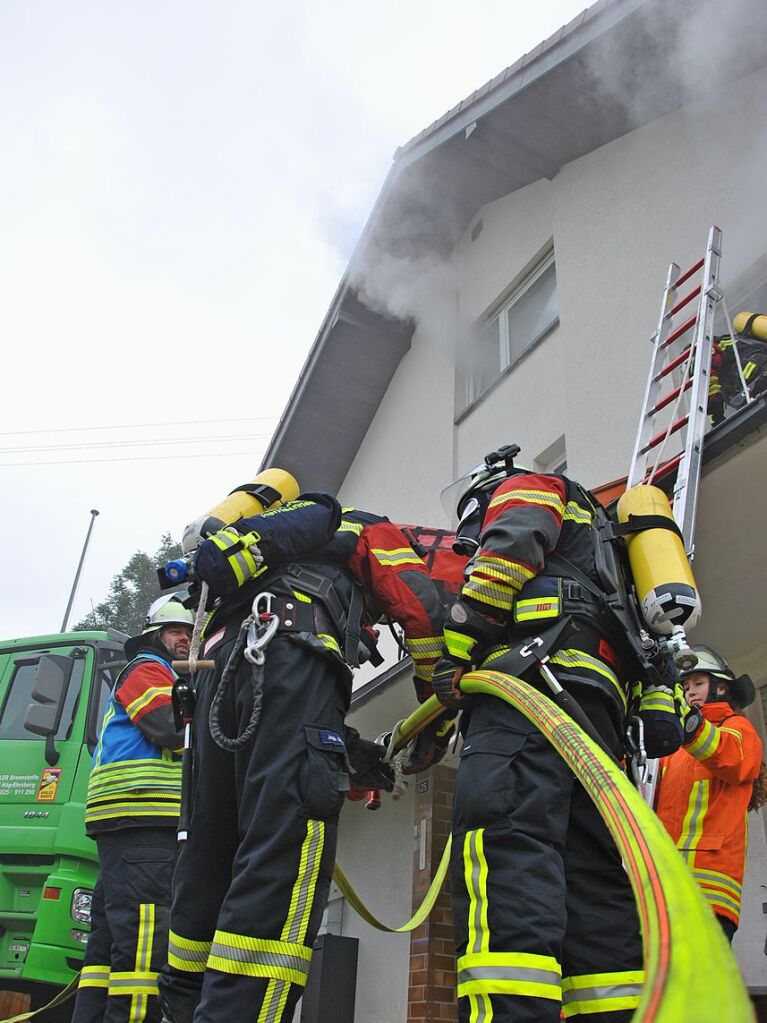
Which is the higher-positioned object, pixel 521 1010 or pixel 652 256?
pixel 652 256

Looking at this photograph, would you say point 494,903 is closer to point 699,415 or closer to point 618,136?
point 699,415

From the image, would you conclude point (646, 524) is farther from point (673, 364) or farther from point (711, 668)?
point (673, 364)

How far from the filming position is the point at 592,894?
2318 mm

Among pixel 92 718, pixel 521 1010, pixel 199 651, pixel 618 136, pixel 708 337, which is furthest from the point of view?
pixel 618 136

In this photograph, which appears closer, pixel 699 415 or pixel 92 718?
pixel 699 415

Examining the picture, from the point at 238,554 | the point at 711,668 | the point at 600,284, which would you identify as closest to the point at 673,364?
the point at 711,668

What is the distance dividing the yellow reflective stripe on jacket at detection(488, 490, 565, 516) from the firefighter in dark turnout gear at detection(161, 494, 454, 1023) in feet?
1.52

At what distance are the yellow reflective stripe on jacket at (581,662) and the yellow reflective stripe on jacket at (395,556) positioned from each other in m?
0.74

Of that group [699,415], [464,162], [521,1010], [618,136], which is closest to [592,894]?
[521,1010]

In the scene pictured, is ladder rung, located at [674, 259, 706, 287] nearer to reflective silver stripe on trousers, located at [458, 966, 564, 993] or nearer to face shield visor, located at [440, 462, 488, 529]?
face shield visor, located at [440, 462, 488, 529]

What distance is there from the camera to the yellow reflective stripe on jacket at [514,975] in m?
1.97

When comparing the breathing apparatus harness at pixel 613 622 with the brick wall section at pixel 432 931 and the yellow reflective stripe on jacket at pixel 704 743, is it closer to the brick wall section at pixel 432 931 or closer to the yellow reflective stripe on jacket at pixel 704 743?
the yellow reflective stripe on jacket at pixel 704 743

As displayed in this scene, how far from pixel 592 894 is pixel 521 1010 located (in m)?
0.45

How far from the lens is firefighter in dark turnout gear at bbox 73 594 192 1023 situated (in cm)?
338
